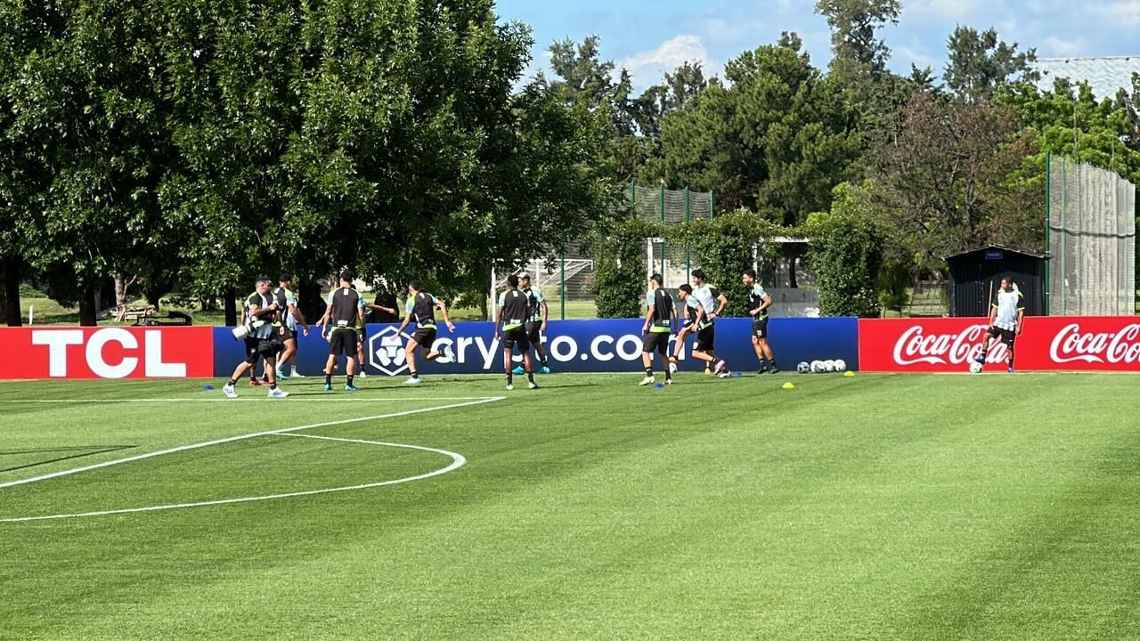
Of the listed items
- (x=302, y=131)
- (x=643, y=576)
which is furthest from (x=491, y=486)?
→ (x=302, y=131)

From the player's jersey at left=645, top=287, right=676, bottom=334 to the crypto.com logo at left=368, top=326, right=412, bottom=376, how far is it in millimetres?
7226

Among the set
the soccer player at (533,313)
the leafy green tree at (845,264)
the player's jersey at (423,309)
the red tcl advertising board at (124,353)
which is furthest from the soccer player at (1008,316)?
Answer: the leafy green tree at (845,264)

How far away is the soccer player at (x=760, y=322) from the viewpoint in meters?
31.7

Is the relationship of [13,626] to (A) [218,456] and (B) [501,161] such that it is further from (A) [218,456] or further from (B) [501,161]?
(B) [501,161]

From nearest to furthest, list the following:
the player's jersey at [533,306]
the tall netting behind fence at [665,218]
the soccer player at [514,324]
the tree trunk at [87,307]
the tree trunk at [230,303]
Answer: the soccer player at [514,324]
the player's jersey at [533,306]
the tree trunk at [230,303]
the tree trunk at [87,307]
the tall netting behind fence at [665,218]

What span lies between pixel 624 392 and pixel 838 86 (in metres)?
77.6

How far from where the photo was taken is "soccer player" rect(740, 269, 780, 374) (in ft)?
104

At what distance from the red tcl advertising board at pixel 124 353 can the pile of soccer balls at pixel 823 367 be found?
12245mm

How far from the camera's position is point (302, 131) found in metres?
41.5

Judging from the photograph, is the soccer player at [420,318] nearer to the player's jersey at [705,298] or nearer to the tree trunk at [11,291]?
the player's jersey at [705,298]

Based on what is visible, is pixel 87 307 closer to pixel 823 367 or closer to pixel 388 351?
pixel 388 351

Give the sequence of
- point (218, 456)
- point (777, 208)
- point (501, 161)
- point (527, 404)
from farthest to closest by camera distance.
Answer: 1. point (777, 208)
2. point (501, 161)
3. point (527, 404)
4. point (218, 456)

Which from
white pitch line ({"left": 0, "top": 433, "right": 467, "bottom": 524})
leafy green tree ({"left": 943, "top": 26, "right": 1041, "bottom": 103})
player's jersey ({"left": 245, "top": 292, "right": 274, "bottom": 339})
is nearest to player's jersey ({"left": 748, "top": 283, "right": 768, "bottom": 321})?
player's jersey ({"left": 245, "top": 292, "right": 274, "bottom": 339})

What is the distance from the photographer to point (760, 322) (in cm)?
3219
